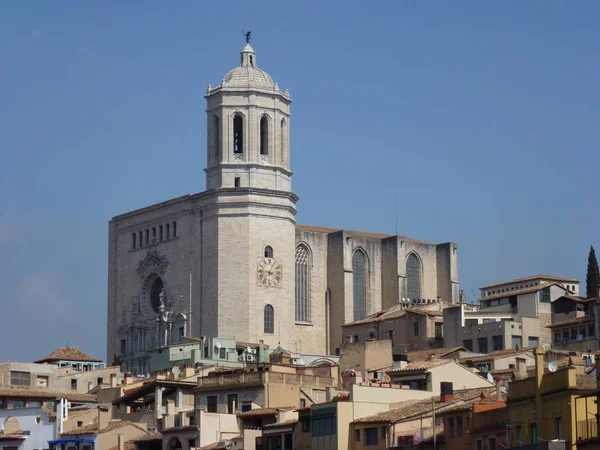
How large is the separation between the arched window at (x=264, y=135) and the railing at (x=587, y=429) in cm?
7518

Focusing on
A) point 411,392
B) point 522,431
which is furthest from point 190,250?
point 522,431

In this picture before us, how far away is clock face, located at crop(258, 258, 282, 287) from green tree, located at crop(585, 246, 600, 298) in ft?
67.5

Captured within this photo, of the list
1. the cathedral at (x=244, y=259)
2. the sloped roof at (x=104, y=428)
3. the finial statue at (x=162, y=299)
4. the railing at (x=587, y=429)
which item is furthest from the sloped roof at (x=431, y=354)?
the railing at (x=587, y=429)

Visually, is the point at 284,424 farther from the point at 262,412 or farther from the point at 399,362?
the point at 399,362

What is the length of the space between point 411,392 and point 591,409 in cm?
1512

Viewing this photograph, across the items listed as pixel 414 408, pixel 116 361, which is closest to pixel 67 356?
pixel 116 361

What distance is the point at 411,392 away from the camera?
57406 mm

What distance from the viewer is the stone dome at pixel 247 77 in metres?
118

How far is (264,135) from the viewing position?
117312 millimetres

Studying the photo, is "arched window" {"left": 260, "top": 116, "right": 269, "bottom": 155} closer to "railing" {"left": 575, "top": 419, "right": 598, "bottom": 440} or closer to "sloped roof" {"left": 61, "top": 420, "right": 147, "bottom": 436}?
"sloped roof" {"left": 61, "top": 420, "right": 147, "bottom": 436}

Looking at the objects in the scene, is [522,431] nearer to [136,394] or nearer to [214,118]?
[136,394]

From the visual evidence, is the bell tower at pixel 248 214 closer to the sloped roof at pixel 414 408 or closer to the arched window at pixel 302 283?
the arched window at pixel 302 283

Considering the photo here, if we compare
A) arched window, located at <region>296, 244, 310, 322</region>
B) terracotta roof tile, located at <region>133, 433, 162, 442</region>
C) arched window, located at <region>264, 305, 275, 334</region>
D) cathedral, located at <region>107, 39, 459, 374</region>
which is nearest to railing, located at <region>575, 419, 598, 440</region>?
terracotta roof tile, located at <region>133, 433, 162, 442</region>

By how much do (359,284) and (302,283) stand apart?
511 cm
